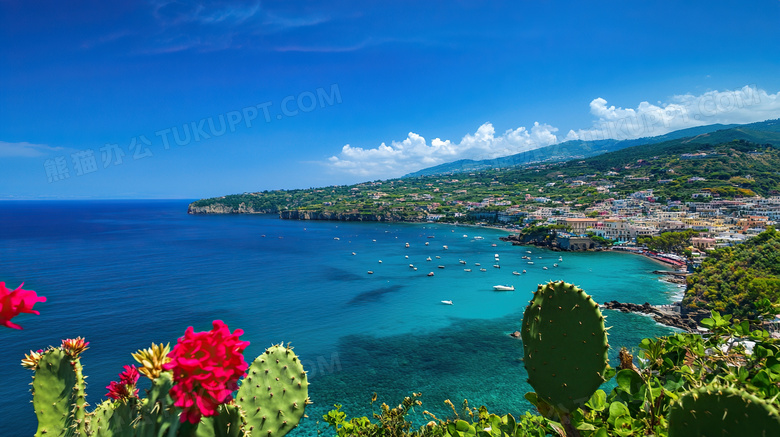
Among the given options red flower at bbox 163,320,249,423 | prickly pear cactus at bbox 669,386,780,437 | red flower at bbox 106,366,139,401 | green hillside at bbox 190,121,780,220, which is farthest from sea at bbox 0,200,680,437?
green hillside at bbox 190,121,780,220

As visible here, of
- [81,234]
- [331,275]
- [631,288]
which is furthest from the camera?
[81,234]

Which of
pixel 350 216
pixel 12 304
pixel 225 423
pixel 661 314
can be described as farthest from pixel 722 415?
pixel 350 216

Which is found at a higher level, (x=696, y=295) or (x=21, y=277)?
(x=21, y=277)

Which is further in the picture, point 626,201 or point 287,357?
point 626,201

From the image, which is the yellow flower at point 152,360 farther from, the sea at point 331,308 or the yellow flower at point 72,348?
the sea at point 331,308

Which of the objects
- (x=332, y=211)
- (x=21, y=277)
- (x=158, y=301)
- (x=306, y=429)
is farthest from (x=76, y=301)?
(x=332, y=211)

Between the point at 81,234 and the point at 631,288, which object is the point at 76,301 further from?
the point at 81,234
